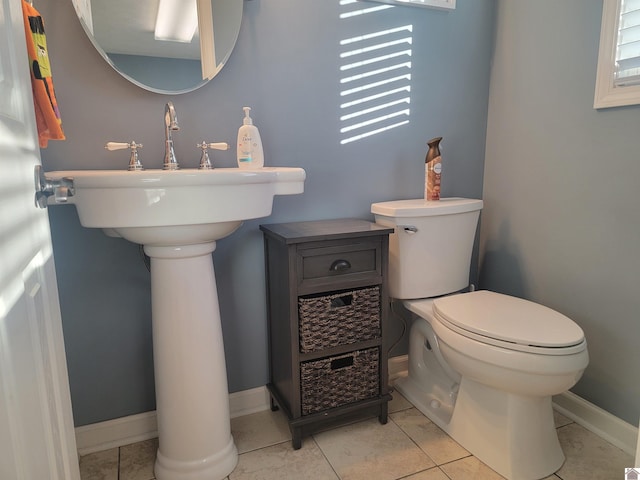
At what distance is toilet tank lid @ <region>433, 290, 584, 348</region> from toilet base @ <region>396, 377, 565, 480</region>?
224mm

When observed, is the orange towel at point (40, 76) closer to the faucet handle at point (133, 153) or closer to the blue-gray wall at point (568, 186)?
the faucet handle at point (133, 153)

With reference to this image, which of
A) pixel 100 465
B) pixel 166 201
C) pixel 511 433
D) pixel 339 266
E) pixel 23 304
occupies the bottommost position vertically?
pixel 100 465

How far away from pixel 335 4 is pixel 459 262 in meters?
1.09

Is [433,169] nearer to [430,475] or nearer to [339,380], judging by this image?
[339,380]

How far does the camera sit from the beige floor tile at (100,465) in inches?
55.6

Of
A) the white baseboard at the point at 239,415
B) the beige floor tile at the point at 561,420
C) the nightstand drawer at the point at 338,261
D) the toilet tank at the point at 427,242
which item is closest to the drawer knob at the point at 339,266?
the nightstand drawer at the point at 338,261

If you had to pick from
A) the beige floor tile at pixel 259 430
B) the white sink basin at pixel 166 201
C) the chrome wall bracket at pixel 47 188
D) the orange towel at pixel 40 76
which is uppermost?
the orange towel at pixel 40 76

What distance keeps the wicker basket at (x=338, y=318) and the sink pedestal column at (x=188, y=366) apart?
11.3 inches

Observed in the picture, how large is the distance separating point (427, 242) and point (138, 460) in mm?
1267

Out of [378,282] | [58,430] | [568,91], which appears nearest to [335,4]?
[568,91]

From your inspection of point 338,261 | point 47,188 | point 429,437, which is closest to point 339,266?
point 338,261

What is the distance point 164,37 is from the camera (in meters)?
1.43

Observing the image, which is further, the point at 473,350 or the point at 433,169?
the point at 433,169

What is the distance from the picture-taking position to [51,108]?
1.02 m
